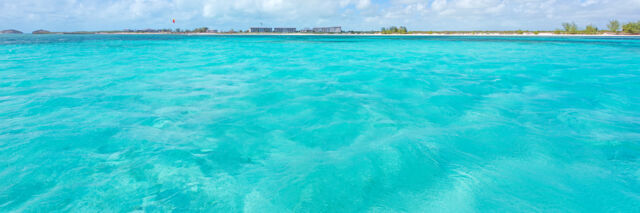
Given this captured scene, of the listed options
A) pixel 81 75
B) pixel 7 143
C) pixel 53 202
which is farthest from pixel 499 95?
pixel 81 75

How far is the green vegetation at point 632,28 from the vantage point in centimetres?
9369

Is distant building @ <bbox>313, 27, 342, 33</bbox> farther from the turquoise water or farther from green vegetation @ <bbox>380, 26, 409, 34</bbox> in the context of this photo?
the turquoise water

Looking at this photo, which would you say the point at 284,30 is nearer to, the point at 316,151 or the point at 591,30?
the point at 591,30

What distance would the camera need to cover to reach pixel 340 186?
143 inches

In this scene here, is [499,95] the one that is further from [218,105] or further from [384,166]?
[218,105]

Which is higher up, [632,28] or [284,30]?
[284,30]

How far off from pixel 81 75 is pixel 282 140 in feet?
39.2

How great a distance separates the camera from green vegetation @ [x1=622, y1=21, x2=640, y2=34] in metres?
93.7

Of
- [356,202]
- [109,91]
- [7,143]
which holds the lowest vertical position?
[356,202]

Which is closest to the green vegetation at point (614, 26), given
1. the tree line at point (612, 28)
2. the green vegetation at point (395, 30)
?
the tree line at point (612, 28)

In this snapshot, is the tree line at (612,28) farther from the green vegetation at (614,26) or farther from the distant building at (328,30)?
the distant building at (328,30)

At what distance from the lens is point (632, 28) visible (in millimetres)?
95188

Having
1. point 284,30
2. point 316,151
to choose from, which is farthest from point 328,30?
point 316,151

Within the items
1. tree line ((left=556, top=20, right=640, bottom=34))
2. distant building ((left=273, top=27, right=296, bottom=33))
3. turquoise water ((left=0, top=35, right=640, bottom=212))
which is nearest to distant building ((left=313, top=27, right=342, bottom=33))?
distant building ((left=273, top=27, right=296, bottom=33))
